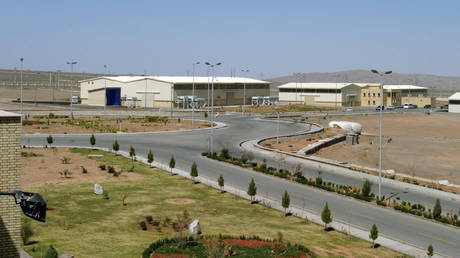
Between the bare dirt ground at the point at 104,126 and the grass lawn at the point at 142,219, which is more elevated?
the bare dirt ground at the point at 104,126

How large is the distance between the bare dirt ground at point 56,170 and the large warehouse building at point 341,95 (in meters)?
117

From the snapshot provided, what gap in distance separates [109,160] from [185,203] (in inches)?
666

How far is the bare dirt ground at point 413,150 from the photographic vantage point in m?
53.2

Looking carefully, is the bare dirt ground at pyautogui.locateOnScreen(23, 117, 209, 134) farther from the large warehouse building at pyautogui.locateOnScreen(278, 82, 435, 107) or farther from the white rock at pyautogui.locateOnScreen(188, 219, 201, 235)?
the large warehouse building at pyautogui.locateOnScreen(278, 82, 435, 107)

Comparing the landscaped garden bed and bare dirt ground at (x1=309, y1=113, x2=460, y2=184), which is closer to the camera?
the landscaped garden bed

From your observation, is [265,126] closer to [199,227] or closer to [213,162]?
[213,162]

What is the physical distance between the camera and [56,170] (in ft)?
138

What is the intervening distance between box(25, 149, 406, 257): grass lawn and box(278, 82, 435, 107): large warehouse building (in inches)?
4867

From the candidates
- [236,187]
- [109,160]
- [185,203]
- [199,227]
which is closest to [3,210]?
[199,227]

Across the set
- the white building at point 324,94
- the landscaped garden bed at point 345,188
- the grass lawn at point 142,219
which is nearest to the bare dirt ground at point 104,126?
the landscaped garden bed at point 345,188

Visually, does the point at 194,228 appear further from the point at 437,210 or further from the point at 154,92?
the point at 154,92

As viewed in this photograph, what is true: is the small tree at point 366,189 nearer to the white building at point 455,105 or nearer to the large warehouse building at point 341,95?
the white building at point 455,105

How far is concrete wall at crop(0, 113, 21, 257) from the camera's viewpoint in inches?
720

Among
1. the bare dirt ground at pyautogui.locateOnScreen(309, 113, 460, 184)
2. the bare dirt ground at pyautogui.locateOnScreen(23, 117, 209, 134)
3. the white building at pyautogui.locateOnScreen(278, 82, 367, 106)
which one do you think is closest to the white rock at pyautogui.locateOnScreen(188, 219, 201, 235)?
the bare dirt ground at pyautogui.locateOnScreen(309, 113, 460, 184)
